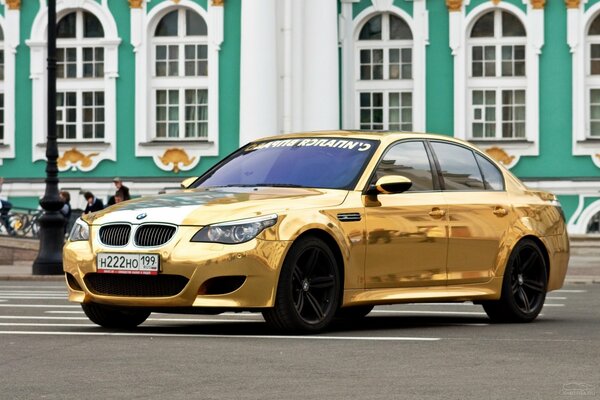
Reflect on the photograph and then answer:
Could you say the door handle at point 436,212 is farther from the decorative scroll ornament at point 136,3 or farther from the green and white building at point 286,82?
the decorative scroll ornament at point 136,3

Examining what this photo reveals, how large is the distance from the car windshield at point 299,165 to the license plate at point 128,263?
61.5 inches

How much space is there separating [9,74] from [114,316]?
3303cm

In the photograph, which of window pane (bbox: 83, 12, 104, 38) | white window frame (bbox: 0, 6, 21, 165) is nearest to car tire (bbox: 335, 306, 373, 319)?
window pane (bbox: 83, 12, 104, 38)

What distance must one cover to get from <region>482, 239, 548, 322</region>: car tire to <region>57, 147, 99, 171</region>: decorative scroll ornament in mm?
30724

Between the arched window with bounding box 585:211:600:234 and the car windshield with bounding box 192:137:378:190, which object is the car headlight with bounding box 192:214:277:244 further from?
the arched window with bounding box 585:211:600:234

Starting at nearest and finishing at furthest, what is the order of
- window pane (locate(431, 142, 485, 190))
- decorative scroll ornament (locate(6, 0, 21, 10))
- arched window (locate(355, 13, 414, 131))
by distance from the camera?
window pane (locate(431, 142, 485, 190)) → arched window (locate(355, 13, 414, 131)) → decorative scroll ornament (locate(6, 0, 21, 10))

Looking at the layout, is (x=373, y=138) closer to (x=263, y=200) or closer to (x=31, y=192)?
(x=263, y=200)

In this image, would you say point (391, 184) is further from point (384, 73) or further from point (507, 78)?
point (384, 73)

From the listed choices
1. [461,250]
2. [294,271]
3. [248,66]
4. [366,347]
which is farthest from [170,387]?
[248,66]

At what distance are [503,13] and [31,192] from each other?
1294cm

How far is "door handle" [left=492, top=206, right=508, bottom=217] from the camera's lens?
1452 cm

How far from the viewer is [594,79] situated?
43.7m

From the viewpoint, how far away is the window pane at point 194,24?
4475 cm

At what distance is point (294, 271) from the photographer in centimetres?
1239
